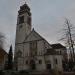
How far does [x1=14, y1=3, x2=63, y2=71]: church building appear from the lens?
39.7m

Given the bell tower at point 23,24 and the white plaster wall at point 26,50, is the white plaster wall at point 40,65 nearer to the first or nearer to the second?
the white plaster wall at point 26,50

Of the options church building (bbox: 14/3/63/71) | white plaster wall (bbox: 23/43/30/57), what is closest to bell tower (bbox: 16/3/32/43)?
church building (bbox: 14/3/63/71)

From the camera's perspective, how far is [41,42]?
4281cm

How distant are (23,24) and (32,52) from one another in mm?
12410

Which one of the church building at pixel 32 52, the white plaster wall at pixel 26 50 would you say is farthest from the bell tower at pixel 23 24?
the white plaster wall at pixel 26 50

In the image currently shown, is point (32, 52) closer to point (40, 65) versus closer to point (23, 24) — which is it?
point (40, 65)

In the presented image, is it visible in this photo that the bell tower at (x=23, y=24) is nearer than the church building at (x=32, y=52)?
No

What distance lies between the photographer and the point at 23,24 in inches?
1941

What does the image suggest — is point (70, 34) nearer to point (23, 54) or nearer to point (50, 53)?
point (50, 53)

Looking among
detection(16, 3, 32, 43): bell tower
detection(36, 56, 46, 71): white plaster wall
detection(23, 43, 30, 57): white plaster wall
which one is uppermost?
detection(16, 3, 32, 43): bell tower

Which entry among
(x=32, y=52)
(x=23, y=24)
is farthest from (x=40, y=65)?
(x=23, y=24)

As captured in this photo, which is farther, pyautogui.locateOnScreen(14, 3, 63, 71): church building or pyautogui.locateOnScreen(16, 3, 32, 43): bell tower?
pyautogui.locateOnScreen(16, 3, 32, 43): bell tower

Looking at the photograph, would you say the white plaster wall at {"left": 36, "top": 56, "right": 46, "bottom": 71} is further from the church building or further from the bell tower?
the bell tower

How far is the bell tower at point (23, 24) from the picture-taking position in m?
48.2
